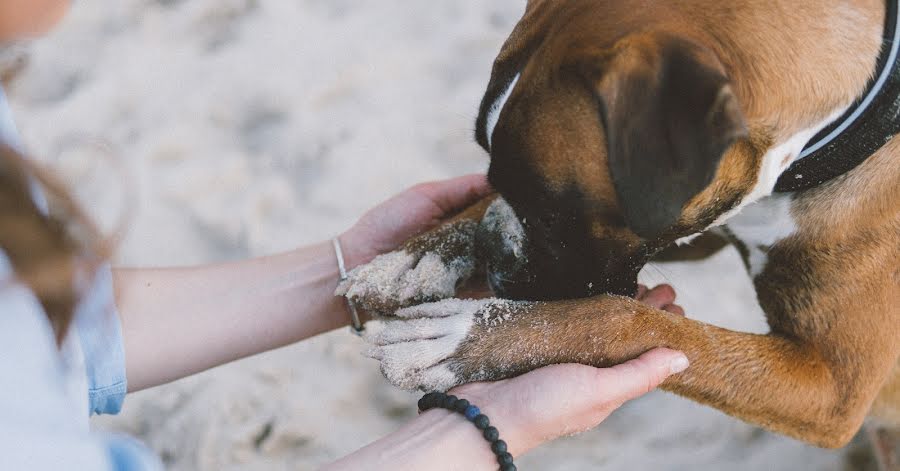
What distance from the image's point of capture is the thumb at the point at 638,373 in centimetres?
166

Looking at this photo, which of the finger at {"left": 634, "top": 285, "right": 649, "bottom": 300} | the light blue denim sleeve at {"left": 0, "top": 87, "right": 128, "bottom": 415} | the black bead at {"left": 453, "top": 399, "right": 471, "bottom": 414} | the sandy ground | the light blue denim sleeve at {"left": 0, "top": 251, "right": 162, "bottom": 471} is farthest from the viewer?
the sandy ground

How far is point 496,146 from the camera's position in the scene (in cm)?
167

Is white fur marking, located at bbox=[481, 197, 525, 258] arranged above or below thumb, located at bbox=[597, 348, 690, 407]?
above

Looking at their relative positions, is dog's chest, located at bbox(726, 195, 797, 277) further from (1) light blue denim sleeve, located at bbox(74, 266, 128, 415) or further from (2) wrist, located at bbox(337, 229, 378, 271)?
(1) light blue denim sleeve, located at bbox(74, 266, 128, 415)

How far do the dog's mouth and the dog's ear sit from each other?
1.03 feet

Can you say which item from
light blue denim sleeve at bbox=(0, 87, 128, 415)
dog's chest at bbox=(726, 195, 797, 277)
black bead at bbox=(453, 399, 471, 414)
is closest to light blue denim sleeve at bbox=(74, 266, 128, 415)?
light blue denim sleeve at bbox=(0, 87, 128, 415)

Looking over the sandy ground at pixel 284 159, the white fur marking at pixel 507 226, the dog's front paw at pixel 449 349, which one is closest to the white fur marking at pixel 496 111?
the white fur marking at pixel 507 226

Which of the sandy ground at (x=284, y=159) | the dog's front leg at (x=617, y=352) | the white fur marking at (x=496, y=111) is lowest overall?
the sandy ground at (x=284, y=159)

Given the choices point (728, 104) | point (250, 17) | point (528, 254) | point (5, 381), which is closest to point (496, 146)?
point (528, 254)

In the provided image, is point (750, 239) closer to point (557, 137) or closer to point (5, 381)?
point (557, 137)

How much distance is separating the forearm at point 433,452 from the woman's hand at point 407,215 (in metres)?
0.71

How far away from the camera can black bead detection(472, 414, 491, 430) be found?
163 cm

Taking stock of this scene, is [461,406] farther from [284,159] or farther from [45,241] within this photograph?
[284,159]

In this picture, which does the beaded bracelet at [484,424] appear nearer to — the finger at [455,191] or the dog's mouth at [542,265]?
the dog's mouth at [542,265]
